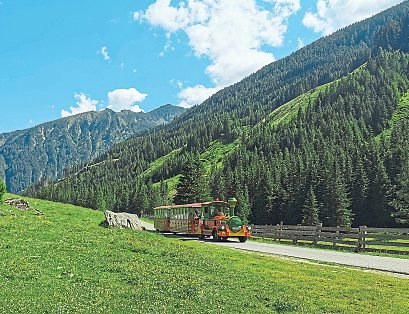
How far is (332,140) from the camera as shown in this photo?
186 meters

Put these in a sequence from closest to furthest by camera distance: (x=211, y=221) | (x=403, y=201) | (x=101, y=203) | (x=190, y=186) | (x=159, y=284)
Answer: (x=159, y=284) < (x=211, y=221) < (x=403, y=201) < (x=190, y=186) < (x=101, y=203)

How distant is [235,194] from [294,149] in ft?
314

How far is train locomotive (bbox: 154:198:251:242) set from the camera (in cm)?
3897

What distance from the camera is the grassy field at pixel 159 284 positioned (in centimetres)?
979

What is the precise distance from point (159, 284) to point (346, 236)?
21.5 meters

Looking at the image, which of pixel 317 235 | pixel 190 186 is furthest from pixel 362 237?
pixel 190 186

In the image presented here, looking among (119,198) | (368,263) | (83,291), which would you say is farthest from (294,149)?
(83,291)

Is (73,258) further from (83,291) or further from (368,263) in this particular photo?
(368,263)

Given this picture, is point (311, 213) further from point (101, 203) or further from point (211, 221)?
point (101, 203)

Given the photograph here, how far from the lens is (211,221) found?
41.0 metres

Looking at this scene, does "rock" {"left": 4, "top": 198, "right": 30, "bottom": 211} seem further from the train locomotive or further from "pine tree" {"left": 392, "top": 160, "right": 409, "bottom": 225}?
"pine tree" {"left": 392, "top": 160, "right": 409, "bottom": 225}

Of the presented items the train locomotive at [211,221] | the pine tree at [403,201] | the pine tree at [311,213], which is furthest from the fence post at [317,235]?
the pine tree at [311,213]

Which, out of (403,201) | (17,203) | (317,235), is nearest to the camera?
(317,235)

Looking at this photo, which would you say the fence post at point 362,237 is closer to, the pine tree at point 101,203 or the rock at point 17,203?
the rock at point 17,203
